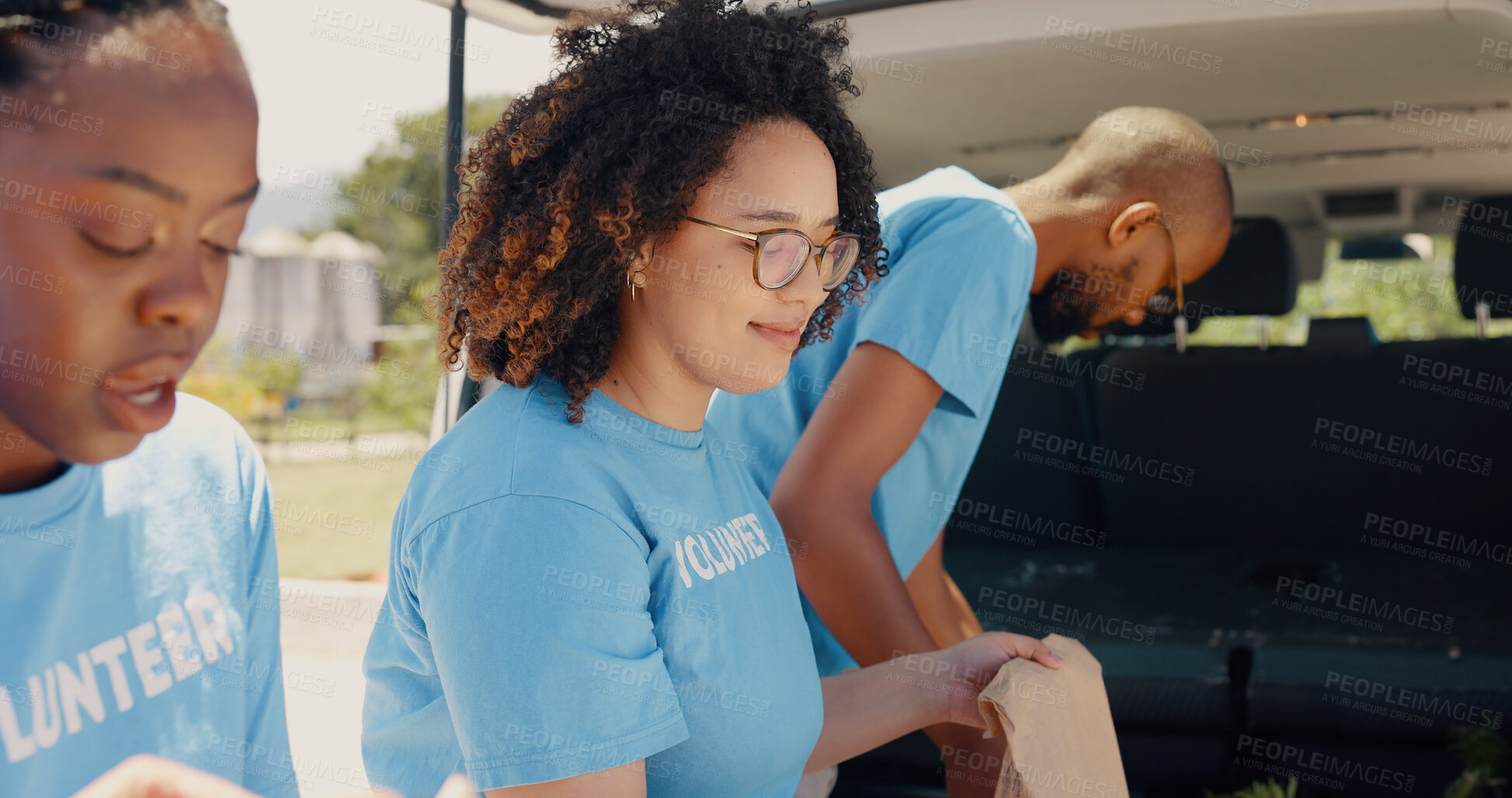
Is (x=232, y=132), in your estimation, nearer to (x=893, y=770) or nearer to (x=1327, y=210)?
(x=893, y=770)

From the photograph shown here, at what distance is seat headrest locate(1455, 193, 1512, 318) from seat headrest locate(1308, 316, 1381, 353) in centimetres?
31

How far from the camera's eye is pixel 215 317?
46.7 inches

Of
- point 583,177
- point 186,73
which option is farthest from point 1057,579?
point 186,73

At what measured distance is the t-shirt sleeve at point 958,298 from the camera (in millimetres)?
1569

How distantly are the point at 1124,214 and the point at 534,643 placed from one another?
1.41m

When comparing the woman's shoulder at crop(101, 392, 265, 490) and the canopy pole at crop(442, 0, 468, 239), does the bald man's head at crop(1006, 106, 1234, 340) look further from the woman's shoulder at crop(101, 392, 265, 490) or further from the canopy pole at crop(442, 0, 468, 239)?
the woman's shoulder at crop(101, 392, 265, 490)

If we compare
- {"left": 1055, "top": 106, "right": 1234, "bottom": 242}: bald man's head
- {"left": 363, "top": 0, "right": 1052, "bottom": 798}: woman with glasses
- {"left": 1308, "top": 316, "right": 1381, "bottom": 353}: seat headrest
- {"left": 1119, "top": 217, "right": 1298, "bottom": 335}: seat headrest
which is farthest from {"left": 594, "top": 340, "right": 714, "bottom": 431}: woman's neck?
{"left": 1308, "top": 316, "right": 1381, "bottom": 353}: seat headrest

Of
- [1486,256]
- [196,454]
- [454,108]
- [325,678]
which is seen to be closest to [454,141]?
[454,108]

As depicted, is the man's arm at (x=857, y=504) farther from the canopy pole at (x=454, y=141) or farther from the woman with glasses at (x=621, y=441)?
the canopy pole at (x=454, y=141)

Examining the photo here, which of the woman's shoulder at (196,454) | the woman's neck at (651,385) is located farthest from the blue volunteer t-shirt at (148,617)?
the woman's neck at (651,385)

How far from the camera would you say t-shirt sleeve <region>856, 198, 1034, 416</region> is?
1.57 metres

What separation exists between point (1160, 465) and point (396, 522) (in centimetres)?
309

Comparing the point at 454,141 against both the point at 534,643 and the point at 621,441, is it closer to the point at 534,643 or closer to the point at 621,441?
the point at 621,441

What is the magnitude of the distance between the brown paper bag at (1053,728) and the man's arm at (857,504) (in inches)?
6.9
